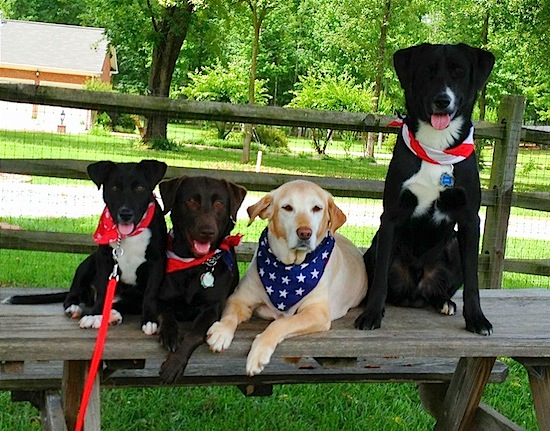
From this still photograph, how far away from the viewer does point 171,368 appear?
8.70 feet

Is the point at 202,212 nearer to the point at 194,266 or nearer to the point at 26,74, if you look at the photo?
the point at 194,266

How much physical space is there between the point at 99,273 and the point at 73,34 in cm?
4522

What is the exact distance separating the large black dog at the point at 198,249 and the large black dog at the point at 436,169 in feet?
2.06

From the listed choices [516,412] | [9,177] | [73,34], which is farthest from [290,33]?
[516,412]

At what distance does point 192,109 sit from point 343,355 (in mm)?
3139

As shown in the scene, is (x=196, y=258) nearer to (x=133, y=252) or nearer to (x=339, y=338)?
(x=133, y=252)

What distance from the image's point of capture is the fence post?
6.12m

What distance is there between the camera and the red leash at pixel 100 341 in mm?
2668

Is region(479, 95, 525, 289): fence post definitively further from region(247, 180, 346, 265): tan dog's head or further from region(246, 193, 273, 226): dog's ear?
region(246, 193, 273, 226): dog's ear

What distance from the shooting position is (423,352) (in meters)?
3.02

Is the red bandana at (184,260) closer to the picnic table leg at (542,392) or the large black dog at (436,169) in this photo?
the large black dog at (436,169)

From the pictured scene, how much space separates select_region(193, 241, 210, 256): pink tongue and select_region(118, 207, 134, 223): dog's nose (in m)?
0.27

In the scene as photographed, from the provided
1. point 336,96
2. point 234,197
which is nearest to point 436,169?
point 234,197

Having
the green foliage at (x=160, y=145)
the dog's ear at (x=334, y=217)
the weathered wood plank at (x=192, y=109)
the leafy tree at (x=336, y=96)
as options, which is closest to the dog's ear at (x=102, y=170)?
the dog's ear at (x=334, y=217)
